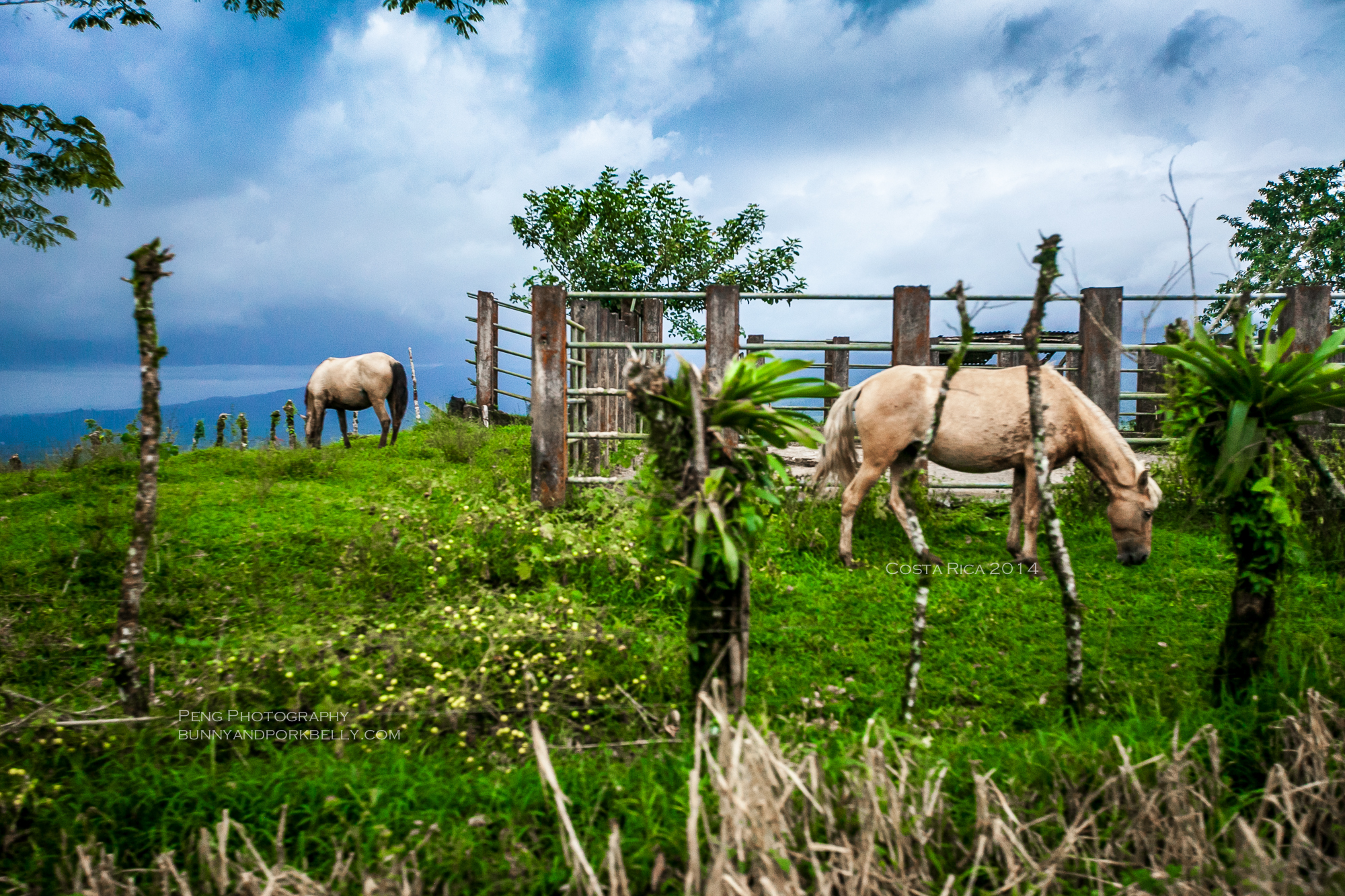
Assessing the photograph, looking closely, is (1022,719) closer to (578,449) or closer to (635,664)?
(635,664)

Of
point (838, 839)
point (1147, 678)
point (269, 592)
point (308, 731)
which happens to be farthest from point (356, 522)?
point (1147, 678)

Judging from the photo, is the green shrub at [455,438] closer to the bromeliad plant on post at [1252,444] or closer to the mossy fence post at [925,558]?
the mossy fence post at [925,558]

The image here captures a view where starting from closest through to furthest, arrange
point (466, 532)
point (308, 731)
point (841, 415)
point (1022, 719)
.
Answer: point (308, 731) < point (1022, 719) < point (466, 532) < point (841, 415)

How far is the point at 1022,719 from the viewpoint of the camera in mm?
3102

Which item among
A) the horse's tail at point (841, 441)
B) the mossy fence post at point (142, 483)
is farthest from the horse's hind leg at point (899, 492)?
the mossy fence post at point (142, 483)

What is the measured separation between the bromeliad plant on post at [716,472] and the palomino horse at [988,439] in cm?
273

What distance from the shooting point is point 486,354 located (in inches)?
489

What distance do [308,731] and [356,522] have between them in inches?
116

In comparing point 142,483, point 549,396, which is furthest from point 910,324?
point 142,483

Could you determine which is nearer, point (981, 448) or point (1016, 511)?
point (981, 448)

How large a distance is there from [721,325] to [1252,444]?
12.7 feet

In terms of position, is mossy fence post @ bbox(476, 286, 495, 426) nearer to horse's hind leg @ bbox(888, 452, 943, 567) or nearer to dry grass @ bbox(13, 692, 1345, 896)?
horse's hind leg @ bbox(888, 452, 943, 567)

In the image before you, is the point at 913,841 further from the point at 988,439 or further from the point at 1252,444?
the point at 988,439

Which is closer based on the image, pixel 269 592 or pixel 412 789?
pixel 412 789
